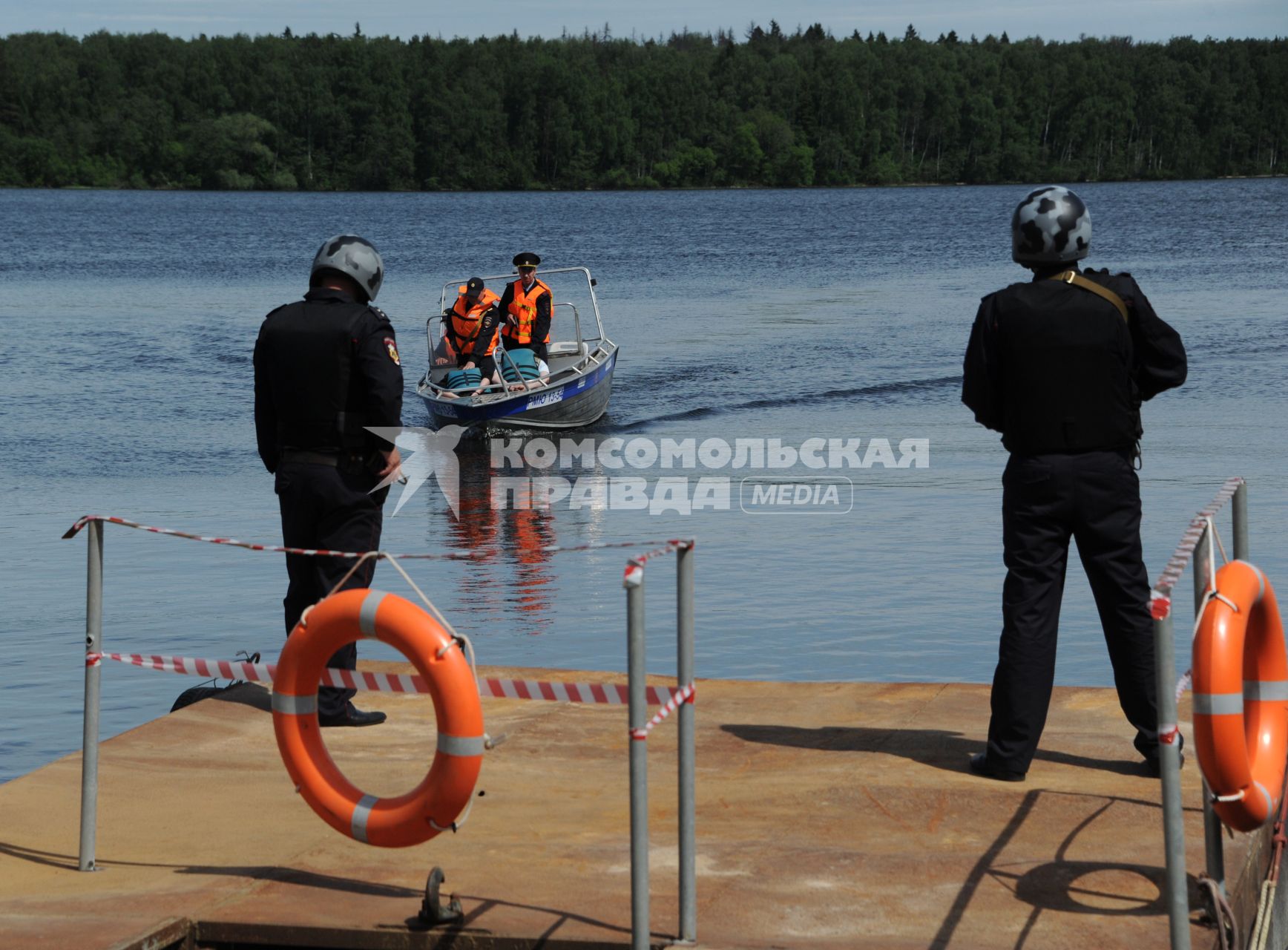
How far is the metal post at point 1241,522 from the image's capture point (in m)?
4.68

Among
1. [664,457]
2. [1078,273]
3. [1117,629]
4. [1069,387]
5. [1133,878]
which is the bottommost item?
[664,457]

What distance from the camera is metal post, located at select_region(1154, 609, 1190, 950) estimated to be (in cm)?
338

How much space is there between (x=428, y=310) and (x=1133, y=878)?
119 feet

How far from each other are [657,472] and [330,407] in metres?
12.2

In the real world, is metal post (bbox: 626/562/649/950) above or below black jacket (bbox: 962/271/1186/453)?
below

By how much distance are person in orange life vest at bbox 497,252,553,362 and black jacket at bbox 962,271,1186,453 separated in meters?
11.6

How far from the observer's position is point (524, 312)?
18.0 meters

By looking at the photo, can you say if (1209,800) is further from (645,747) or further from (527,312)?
(527,312)

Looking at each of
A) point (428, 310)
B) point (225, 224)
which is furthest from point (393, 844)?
point (225, 224)

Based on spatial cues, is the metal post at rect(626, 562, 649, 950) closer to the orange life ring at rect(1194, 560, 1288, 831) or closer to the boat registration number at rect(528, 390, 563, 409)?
the orange life ring at rect(1194, 560, 1288, 831)

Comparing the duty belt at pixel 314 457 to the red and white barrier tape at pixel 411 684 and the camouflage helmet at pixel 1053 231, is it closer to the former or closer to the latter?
the red and white barrier tape at pixel 411 684

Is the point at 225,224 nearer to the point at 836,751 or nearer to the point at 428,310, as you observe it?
the point at 428,310

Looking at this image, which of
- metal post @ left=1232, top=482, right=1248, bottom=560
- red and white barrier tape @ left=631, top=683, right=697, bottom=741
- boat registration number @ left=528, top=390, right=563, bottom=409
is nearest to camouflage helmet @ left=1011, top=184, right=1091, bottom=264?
metal post @ left=1232, top=482, right=1248, bottom=560

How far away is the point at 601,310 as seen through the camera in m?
40.4
